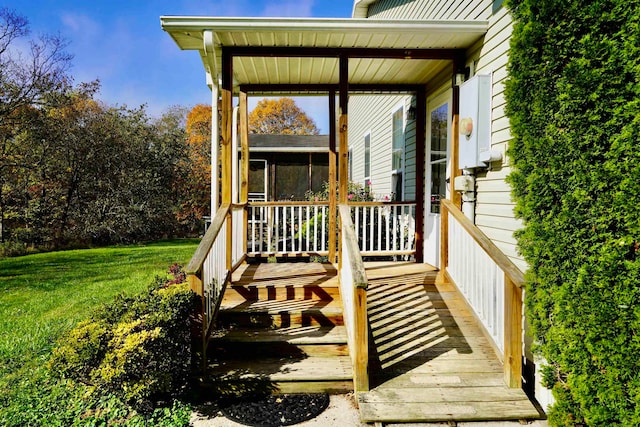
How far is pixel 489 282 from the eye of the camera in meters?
3.63

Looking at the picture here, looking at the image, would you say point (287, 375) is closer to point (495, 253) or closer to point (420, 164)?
point (495, 253)

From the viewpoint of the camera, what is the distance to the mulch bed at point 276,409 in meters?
3.14

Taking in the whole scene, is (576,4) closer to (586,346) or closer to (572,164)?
(572,164)

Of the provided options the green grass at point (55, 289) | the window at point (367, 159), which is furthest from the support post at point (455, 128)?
the window at point (367, 159)

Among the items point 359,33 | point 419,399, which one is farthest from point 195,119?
point 419,399

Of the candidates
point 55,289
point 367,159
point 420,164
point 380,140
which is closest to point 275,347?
point 420,164

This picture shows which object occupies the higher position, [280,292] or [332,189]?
[332,189]

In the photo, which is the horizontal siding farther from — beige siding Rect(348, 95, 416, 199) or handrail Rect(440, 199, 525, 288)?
handrail Rect(440, 199, 525, 288)

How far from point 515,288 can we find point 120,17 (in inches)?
2029

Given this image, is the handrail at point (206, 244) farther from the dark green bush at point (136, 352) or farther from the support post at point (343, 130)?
the support post at point (343, 130)

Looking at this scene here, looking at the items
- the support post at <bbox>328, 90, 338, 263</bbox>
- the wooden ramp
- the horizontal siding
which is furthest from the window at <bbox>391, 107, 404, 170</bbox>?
the wooden ramp

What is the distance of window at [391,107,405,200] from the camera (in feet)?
25.0

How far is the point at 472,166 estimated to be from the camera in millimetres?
4484

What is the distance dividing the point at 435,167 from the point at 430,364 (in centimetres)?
324
